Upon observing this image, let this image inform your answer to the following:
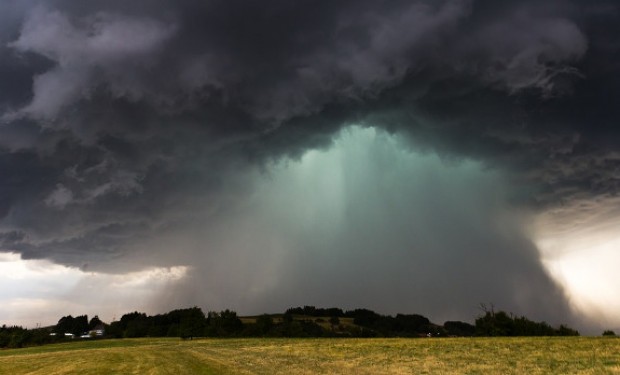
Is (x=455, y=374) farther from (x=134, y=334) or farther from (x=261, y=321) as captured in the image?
(x=134, y=334)

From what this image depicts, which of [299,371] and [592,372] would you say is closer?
[592,372]

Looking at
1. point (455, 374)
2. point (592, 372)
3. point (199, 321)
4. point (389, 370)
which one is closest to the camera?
point (592, 372)

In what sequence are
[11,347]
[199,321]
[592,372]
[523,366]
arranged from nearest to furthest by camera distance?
1. [592,372]
2. [523,366]
3. [11,347]
4. [199,321]

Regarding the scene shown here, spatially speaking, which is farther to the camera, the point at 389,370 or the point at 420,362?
the point at 420,362

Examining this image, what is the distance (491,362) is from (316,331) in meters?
160

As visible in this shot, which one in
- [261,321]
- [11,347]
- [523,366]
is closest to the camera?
[523,366]

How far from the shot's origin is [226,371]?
39375mm

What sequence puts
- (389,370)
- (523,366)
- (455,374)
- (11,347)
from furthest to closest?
(11,347)
(389,370)
(523,366)
(455,374)

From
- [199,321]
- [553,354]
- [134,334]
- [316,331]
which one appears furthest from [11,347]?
[553,354]

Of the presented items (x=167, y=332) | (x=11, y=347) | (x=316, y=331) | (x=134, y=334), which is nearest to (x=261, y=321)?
(x=316, y=331)

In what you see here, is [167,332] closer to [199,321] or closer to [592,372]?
→ [199,321]

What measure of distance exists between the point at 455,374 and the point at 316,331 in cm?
16619

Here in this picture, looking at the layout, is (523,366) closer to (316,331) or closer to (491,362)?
(491,362)

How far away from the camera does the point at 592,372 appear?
2720 centimetres
